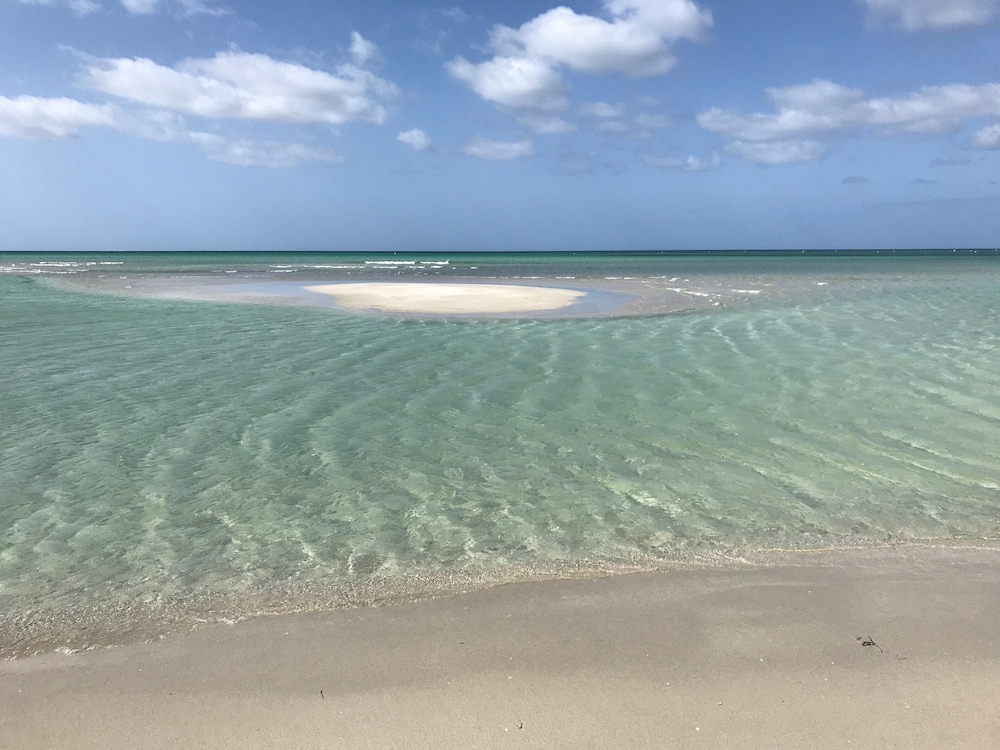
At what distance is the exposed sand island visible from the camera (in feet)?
67.4

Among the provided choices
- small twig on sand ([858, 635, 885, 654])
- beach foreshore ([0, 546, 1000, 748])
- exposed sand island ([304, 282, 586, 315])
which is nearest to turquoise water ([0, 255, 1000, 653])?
beach foreshore ([0, 546, 1000, 748])

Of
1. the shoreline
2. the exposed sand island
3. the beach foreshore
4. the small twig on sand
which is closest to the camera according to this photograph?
the beach foreshore

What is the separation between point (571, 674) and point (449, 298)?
20.9 m

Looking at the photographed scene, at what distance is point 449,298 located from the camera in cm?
2384

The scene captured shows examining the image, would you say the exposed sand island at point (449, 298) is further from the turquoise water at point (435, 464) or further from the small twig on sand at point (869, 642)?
the small twig on sand at point (869, 642)

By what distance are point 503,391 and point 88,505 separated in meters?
5.12

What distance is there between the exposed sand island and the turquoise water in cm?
762

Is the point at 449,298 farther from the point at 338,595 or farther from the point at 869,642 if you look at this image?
the point at 869,642

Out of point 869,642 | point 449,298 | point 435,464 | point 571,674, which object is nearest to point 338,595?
point 571,674

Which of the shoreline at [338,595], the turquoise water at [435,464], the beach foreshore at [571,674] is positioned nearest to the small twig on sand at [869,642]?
the beach foreshore at [571,674]

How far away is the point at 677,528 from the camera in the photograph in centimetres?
509

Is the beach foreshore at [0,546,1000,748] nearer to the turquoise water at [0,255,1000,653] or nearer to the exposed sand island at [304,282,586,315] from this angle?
the turquoise water at [0,255,1000,653]

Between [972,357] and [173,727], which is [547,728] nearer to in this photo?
[173,727]

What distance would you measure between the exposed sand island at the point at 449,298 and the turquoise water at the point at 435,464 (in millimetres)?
7621
